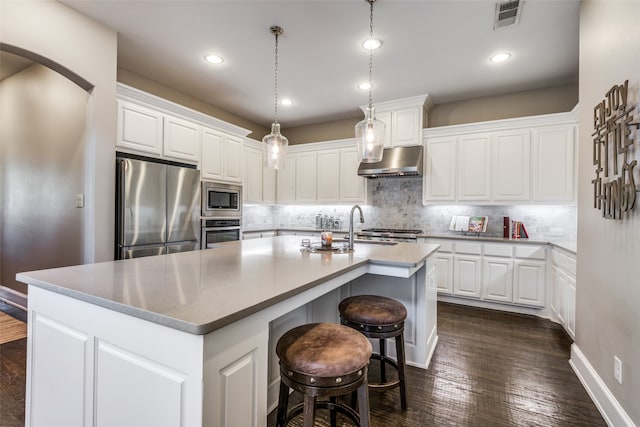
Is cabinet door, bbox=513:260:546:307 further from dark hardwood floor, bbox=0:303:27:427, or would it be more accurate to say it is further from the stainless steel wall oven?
dark hardwood floor, bbox=0:303:27:427

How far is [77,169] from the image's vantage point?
289cm

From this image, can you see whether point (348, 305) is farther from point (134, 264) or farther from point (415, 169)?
point (415, 169)

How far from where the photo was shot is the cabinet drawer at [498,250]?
368 centimetres

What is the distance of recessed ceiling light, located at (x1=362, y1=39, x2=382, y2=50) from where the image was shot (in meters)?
2.95

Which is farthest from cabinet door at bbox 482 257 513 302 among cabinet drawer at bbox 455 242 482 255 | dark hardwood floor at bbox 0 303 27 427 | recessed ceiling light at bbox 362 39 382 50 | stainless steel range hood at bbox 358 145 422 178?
dark hardwood floor at bbox 0 303 27 427

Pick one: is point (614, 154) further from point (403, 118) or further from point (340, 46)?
point (403, 118)

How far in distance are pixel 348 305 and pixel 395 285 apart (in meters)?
0.61

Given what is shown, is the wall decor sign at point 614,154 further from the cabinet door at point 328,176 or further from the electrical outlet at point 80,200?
the electrical outlet at point 80,200

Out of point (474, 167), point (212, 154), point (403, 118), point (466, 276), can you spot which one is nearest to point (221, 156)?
point (212, 154)

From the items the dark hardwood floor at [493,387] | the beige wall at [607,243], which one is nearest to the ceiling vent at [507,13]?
the beige wall at [607,243]

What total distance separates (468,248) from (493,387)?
208cm

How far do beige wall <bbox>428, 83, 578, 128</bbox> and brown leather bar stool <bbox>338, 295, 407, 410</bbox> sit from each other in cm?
357

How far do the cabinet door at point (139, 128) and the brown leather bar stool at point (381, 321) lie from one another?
2721 mm

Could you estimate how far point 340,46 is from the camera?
120 inches
